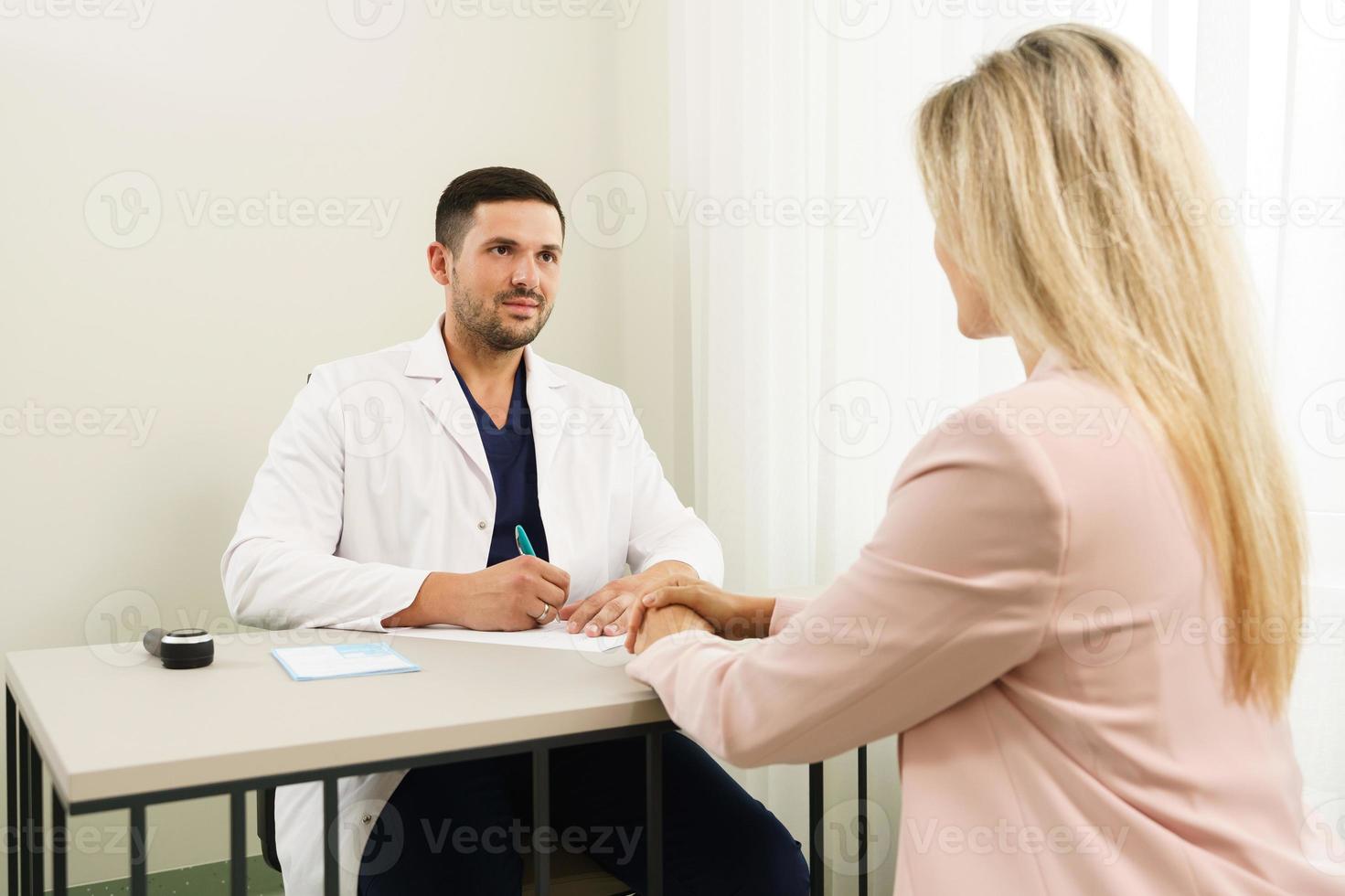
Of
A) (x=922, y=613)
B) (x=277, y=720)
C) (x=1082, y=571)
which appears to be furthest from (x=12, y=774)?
(x=1082, y=571)

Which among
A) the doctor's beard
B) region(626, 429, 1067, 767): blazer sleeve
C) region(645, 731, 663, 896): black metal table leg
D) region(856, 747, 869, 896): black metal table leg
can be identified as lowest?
region(856, 747, 869, 896): black metal table leg

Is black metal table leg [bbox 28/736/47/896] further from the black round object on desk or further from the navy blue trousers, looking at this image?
the navy blue trousers

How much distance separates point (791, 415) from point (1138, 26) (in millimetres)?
1008

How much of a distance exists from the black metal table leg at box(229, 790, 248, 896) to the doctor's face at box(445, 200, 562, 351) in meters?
1.28

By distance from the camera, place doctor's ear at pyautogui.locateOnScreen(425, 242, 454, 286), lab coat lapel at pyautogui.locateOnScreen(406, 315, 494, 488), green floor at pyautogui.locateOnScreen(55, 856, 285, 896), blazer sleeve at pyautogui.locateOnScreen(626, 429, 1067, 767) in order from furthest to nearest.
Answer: green floor at pyautogui.locateOnScreen(55, 856, 285, 896) < doctor's ear at pyautogui.locateOnScreen(425, 242, 454, 286) < lab coat lapel at pyautogui.locateOnScreen(406, 315, 494, 488) < blazer sleeve at pyautogui.locateOnScreen(626, 429, 1067, 767)

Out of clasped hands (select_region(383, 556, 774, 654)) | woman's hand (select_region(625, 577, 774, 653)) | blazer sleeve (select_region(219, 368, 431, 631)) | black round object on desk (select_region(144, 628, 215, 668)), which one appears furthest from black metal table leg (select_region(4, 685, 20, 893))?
woman's hand (select_region(625, 577, 774, 653))

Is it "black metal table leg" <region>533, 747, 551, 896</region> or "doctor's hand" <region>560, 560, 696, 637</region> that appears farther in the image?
"doctor's hand" <region>560, 560, 696, 637</region>

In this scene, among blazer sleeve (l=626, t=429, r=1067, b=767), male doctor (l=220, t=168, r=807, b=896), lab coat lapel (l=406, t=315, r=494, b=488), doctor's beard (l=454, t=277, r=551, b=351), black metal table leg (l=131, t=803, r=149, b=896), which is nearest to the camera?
blazer sleeve (l=626, t=429, r=1067, b=767)

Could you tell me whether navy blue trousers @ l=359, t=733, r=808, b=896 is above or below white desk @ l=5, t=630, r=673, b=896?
below

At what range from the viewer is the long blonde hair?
0.89 metres

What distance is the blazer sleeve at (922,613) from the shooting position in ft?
2.69

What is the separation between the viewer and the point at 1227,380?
3.01ft

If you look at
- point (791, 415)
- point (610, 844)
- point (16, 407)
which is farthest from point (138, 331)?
point (610, 844)

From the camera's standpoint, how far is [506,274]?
217 centimetres
